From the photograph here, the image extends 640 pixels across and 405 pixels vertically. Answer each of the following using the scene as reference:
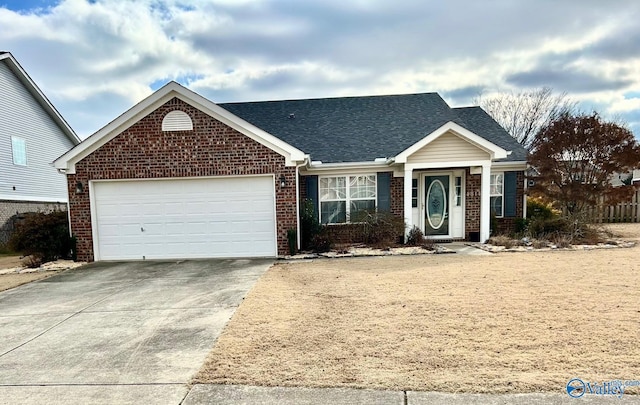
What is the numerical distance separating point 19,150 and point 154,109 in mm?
11190

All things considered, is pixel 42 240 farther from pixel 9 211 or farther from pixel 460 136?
pixel 460 136

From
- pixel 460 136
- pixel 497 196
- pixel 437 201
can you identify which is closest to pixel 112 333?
pixel 460 136

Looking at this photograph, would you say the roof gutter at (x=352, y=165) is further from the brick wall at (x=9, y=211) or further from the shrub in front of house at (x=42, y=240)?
the brick wall at (x=9, y=211)

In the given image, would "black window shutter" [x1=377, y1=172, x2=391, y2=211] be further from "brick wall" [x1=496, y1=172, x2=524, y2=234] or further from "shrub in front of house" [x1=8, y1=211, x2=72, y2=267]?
"shrub in front of house" [x1=8, y1=211, x2=72, y2=267]

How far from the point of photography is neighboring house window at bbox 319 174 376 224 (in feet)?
37.3

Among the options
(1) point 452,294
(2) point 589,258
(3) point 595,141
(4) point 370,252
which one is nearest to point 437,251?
(4) point 370,252

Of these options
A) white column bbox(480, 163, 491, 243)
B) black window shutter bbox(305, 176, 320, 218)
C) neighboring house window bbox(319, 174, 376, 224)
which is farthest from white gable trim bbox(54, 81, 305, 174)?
white column bbox(480, 163, 491, 243)

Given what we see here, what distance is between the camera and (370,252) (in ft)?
31.7

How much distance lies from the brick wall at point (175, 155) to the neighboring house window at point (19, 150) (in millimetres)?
8978

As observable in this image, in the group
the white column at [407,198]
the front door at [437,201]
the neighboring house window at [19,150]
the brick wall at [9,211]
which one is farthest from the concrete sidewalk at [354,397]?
the neighboring house window at [19,150]

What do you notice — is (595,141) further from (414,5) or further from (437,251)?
(414,5)

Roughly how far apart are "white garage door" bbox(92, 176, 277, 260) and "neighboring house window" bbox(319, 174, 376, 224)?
2.41 metres

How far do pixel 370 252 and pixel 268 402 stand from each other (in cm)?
714

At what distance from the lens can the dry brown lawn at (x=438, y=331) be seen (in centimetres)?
307
